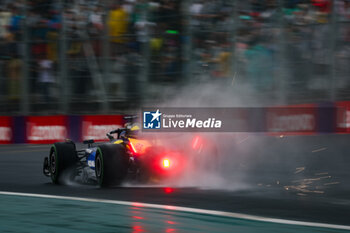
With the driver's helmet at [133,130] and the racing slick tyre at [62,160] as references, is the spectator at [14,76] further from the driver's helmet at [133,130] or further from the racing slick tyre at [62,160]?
the driver's helmet at [133,130]

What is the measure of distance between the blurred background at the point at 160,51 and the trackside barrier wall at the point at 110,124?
23cm

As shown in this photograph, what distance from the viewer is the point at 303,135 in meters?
16.1

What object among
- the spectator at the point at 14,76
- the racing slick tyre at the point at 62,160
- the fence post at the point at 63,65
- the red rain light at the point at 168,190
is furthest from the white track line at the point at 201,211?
the spectator at the point at 14,76

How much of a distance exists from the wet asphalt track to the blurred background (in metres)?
3.05

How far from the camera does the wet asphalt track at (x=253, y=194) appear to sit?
7.71m

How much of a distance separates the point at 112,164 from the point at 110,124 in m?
8.28

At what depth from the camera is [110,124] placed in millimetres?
18281

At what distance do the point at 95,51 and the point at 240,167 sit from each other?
6.96 meters

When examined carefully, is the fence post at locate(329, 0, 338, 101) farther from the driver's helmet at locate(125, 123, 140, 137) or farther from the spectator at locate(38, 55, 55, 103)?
the spectator at locate(38, 55, 55, 103)

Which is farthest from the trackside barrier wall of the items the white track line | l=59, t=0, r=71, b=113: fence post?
the white track line

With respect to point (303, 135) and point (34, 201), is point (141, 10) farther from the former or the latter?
point (34, 201)

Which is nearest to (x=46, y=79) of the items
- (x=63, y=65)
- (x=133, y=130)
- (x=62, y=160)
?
(x=63, y=65)

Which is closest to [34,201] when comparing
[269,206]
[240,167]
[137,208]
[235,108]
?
[137,208]

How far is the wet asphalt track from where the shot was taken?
7.71 metres
